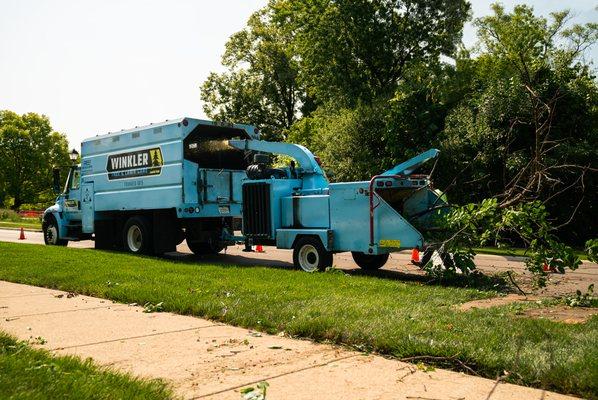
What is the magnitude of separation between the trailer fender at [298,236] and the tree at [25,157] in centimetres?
6446

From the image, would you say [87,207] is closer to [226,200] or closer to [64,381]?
[226,200]

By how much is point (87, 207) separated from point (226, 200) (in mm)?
4962

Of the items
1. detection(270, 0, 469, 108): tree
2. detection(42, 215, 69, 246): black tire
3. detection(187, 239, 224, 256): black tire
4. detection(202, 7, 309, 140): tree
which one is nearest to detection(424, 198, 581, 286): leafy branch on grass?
detection(187, 239, 224, 256): black tire

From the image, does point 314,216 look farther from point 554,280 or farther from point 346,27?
point 346,27

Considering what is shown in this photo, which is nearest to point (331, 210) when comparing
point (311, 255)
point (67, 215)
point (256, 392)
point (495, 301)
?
point (311, 255)

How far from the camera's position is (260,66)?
52219 millimetres

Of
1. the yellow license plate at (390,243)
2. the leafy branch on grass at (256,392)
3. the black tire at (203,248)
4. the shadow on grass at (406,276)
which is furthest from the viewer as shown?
the black tire at (203,248)

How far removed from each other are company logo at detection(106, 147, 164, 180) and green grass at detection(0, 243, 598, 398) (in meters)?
3.99

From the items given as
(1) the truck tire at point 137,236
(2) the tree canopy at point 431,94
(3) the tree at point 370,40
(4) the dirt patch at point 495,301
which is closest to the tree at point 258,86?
(2) the tree canopy at point 431,94

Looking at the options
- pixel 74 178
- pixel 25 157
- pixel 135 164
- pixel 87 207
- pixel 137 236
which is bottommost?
pixel 137 236

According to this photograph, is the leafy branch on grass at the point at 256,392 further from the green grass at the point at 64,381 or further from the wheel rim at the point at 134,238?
the wheel rim at the point at 134,238

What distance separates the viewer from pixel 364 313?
270 inches

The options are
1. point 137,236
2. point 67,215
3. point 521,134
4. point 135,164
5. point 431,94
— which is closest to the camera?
point 135,164

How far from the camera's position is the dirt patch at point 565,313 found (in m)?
6.75
